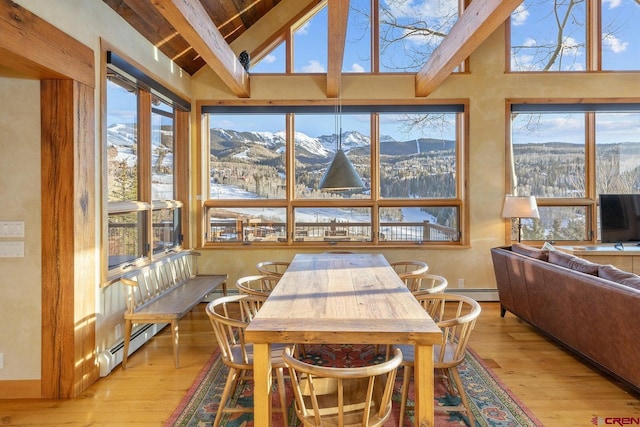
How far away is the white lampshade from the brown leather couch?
617mm

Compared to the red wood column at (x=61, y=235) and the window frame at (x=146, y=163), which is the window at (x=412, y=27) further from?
the red wood column at (x=61, y=235)

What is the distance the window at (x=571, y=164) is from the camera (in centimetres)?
528

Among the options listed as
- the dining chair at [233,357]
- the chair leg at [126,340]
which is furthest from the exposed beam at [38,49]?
the chair leg at [126,340]

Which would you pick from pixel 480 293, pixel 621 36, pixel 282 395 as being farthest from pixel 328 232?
pixel 621 36

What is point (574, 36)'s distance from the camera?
A: 5.27 meters

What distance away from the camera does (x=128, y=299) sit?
3334 mm

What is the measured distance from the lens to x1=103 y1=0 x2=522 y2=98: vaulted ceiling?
2.97 meters

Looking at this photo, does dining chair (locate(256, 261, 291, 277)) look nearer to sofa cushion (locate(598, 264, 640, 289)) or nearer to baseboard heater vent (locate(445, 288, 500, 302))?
baseboard heater vent (locate(445, 288, 500, 302))

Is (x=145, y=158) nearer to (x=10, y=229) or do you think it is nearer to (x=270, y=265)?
(x=10, y=229)

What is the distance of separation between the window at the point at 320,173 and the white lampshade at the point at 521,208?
653 millimetres

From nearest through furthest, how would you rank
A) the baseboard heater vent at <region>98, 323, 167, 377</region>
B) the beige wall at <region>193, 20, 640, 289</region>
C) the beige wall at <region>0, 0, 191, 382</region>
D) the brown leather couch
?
the brown leather couch → the beige wall at <region>0, 0, 191, 382</region> → the baseboard heater vent at <region>98, 323, 167, 377</region> → the beige wall at <region>193, 20, 640, 289</region>

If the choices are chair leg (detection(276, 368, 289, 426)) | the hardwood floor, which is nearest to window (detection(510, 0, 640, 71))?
the hardwood floor

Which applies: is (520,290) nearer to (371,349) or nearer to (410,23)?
(371,349)

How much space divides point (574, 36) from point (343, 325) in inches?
215
